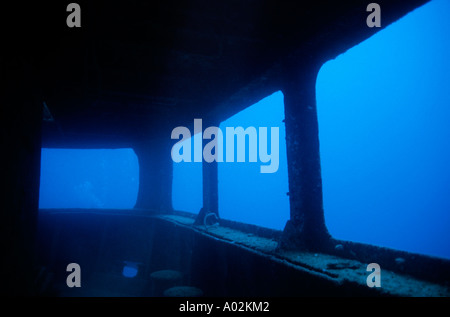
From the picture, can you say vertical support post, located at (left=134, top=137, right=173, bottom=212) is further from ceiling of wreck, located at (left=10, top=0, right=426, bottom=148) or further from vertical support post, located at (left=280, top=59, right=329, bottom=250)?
vertical support post, located at (left=280, top=59, right=329, bottom=250)

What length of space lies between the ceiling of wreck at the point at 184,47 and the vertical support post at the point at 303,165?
403 mm

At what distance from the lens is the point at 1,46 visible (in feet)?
9.23

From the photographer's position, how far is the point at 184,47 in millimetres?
3908

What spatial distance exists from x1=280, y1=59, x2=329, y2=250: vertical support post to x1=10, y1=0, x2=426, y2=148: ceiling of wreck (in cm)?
40

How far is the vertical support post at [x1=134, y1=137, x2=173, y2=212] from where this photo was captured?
9.77 m

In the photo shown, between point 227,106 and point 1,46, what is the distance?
4.28 meters

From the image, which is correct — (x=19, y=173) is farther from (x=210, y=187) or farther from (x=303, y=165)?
(x=210, y=187)

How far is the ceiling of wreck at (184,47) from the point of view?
120 inches

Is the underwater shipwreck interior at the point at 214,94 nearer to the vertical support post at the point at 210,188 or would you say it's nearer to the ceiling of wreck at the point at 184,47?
the ceiling of wreck at the point at 184,47

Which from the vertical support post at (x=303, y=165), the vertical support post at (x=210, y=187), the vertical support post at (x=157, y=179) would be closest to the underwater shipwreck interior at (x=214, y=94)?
the vertical support post at (x=303, y=165)

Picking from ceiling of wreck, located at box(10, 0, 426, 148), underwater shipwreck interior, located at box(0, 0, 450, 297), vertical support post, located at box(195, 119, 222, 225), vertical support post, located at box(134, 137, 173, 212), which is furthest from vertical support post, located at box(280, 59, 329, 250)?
vertical support post, located at box(134, 137, 173, 212)
